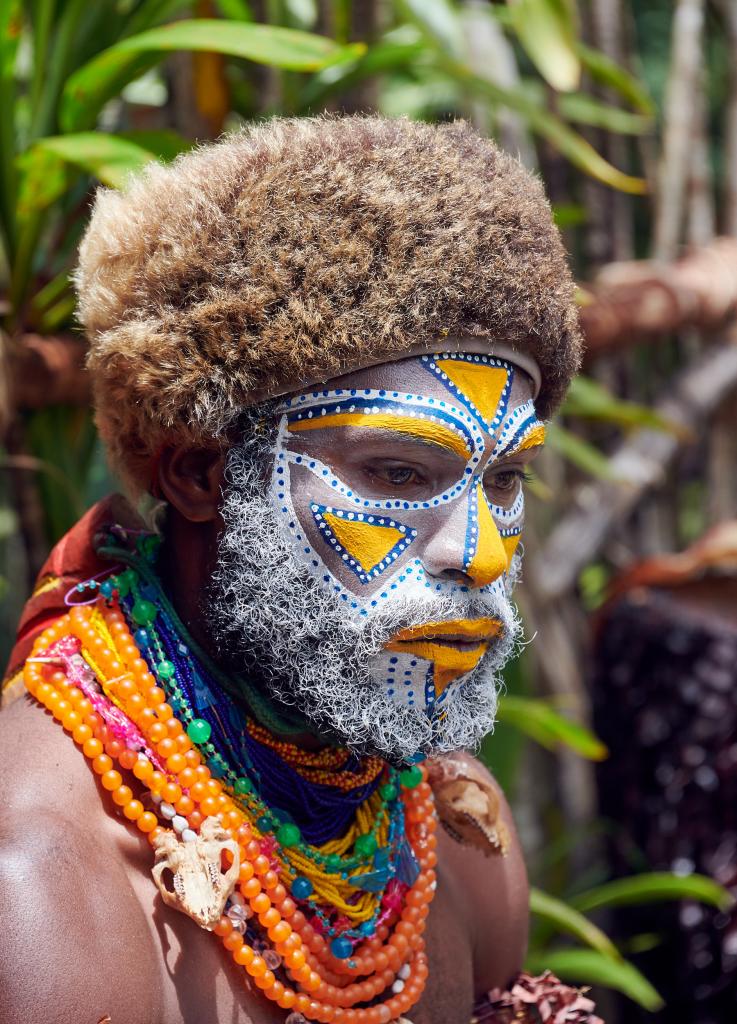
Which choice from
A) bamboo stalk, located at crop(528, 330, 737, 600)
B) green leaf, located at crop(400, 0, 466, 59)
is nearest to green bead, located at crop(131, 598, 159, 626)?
green leaf, located at crop(400, 0, 466, 59)

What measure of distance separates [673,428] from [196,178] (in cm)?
225

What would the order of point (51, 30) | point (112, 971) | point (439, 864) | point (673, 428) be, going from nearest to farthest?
point (112, 971), point (439, 864), point (51, 30), point (673, 428)

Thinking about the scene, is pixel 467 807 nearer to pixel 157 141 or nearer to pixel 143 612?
pixel 143 612

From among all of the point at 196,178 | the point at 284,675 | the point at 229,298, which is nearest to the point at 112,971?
the point at 284,675

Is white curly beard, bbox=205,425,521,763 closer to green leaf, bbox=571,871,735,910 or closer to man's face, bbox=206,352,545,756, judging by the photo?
man's face, bbox=206,352,545,756

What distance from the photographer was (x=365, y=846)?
165 centimetres

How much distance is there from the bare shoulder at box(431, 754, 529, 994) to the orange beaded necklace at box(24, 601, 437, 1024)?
301 mm

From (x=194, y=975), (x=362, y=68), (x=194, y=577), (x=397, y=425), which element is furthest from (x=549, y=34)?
(x=194, y=975)

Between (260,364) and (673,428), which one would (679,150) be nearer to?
(673,428)

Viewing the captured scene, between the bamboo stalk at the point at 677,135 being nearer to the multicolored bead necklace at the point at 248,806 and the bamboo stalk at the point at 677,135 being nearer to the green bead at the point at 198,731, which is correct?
the multicolored bead necklace at the point at 248,806

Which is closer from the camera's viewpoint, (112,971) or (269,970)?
(112,971)

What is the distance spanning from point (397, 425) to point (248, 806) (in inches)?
20.1

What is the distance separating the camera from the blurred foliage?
216 centimetres

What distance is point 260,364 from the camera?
1469mm
